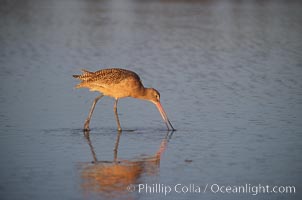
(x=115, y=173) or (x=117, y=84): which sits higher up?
(x=117, y=84)

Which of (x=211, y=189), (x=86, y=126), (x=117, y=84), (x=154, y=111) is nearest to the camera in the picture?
(x=211, y=189)

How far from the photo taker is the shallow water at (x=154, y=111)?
324 inches

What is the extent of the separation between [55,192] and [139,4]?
25.4m

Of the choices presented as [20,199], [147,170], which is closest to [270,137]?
[147,170]

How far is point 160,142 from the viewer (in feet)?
32.7

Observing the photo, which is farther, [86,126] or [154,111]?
[154,111]

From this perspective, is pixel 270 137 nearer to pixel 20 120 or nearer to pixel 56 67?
pixel 20 120

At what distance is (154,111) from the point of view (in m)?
12.1

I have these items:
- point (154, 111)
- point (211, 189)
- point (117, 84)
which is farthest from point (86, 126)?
point (211, 189)

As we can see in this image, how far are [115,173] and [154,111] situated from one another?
3777 mm

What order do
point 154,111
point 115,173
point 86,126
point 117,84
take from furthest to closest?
point 154,111
point 117,84
point 86,126
point 115,173

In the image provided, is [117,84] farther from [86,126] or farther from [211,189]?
[211,189]

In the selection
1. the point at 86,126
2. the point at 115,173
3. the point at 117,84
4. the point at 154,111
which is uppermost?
Result: the point at 117,84

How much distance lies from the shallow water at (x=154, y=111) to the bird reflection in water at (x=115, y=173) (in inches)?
0.5
